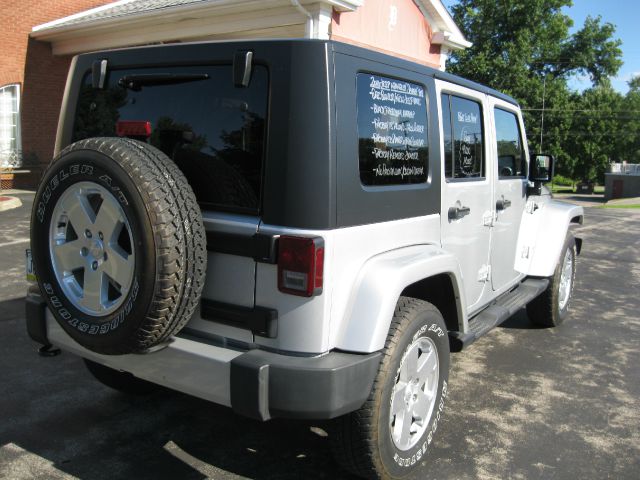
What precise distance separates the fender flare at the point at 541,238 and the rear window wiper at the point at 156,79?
310cm

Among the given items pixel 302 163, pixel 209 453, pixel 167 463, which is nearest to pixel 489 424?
pixel 209 453

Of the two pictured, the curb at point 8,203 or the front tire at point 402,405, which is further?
the curb at point 8,203

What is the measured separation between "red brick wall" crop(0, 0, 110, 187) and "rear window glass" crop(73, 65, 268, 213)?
49.3ft

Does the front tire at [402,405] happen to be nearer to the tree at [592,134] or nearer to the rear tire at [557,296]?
the rear tire at [557,296]

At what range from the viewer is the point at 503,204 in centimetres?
428

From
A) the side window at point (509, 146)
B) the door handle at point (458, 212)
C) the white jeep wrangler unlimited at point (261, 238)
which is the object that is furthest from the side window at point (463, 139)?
the side window at point (509, 146)

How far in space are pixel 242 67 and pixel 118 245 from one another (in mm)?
922

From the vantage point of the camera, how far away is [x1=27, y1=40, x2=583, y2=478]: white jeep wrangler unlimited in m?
2.44

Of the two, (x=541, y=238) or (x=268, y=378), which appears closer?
(x=268, y=378)

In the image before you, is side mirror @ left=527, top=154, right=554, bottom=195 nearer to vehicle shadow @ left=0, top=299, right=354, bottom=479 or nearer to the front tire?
the front tire

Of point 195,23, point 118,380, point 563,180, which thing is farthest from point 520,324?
point 563,180

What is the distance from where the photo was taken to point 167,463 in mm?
3088

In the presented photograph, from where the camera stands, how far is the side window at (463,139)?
3.48 metres

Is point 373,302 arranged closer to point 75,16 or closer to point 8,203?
point 8,203
